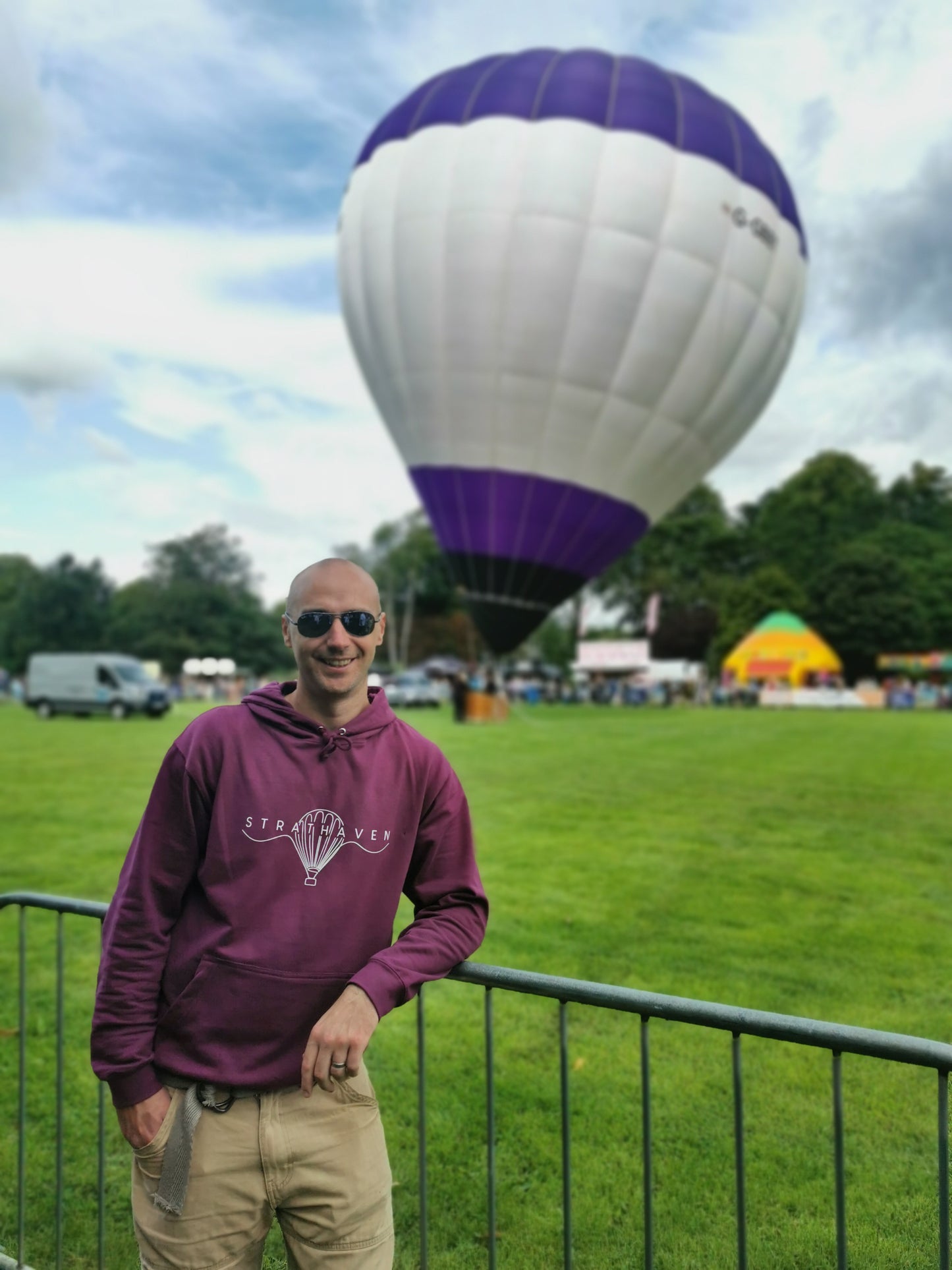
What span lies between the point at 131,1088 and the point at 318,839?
1.85 feet

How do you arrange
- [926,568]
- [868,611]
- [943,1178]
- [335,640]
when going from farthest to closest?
[926,568]
[868,611]
[335,640]
[943,1178]

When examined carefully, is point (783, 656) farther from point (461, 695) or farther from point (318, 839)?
point (318, 839)

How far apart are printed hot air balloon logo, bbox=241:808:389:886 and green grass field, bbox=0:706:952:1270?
170 cm

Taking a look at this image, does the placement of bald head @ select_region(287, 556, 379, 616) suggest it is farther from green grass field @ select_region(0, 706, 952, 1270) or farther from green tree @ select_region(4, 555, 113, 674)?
green tree @ select_region(4, 555, 113, 674)

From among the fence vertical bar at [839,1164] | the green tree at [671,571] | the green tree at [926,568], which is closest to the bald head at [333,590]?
the fence vertical bar at [839,1164]

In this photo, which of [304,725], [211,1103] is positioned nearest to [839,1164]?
[211,1103]

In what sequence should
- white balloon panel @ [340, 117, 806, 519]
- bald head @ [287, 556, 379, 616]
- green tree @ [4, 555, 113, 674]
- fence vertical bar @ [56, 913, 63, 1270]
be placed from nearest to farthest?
bald head @ [287, 556, 379, 616], fence vertical bar @ [56, 913, 63, 1270], white balloon panel @ [340, 117, 806, 519], green tree @ [4, 555, 113, 674]

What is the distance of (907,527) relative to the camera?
70.6m

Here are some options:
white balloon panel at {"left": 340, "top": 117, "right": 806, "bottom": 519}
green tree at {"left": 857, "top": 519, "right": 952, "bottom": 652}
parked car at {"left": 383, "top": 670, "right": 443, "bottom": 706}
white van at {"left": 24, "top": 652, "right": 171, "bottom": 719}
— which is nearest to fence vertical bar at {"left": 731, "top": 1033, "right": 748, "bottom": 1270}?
white balloon panel at {"left": 340, "top": 117, "right": 806, "bottom": 519}

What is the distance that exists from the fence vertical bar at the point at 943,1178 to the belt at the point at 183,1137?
1235mm

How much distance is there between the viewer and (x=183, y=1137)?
1957mm

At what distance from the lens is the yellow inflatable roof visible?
167ft

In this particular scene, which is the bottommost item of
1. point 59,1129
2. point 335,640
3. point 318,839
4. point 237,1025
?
point 59,1129

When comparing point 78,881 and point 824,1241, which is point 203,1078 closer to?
point 824,1241
